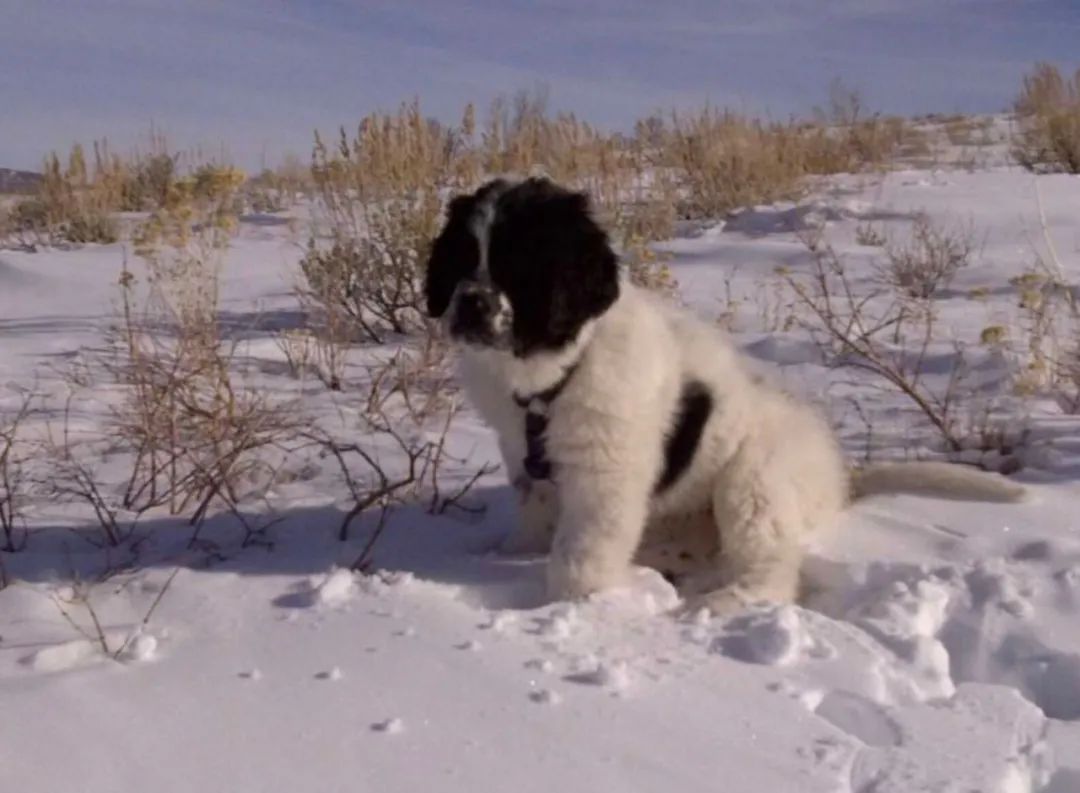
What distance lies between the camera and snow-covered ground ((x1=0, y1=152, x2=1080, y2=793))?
89.1 inches

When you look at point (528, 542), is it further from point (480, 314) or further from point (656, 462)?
point (480, 314)

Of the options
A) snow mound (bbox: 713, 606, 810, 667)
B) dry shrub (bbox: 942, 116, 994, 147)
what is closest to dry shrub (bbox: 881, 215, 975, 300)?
snow mound (bbox: 713, 606, 810, 667)

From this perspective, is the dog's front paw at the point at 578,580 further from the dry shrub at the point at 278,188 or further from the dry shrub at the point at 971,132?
the dry shrub at the point at 971,132

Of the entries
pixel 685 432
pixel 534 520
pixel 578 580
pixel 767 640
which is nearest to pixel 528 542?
pixel 534 520

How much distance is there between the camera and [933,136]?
754 inches

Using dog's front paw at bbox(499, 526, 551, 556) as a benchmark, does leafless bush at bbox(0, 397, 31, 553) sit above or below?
above

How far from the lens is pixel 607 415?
10.4 ft

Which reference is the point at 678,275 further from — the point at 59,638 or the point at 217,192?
the point at 59,638

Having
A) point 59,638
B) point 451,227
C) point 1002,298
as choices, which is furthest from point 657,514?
point 1002,298

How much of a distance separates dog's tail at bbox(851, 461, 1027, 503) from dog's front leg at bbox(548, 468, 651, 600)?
3.54 feet

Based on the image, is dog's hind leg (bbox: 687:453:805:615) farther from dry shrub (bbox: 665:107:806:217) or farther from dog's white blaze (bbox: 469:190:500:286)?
dry shrub (bbox: 665:107:806:217)

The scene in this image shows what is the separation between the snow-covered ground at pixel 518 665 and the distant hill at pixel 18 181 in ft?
34.0

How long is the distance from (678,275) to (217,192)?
344cm

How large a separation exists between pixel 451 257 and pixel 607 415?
670 millimetres
